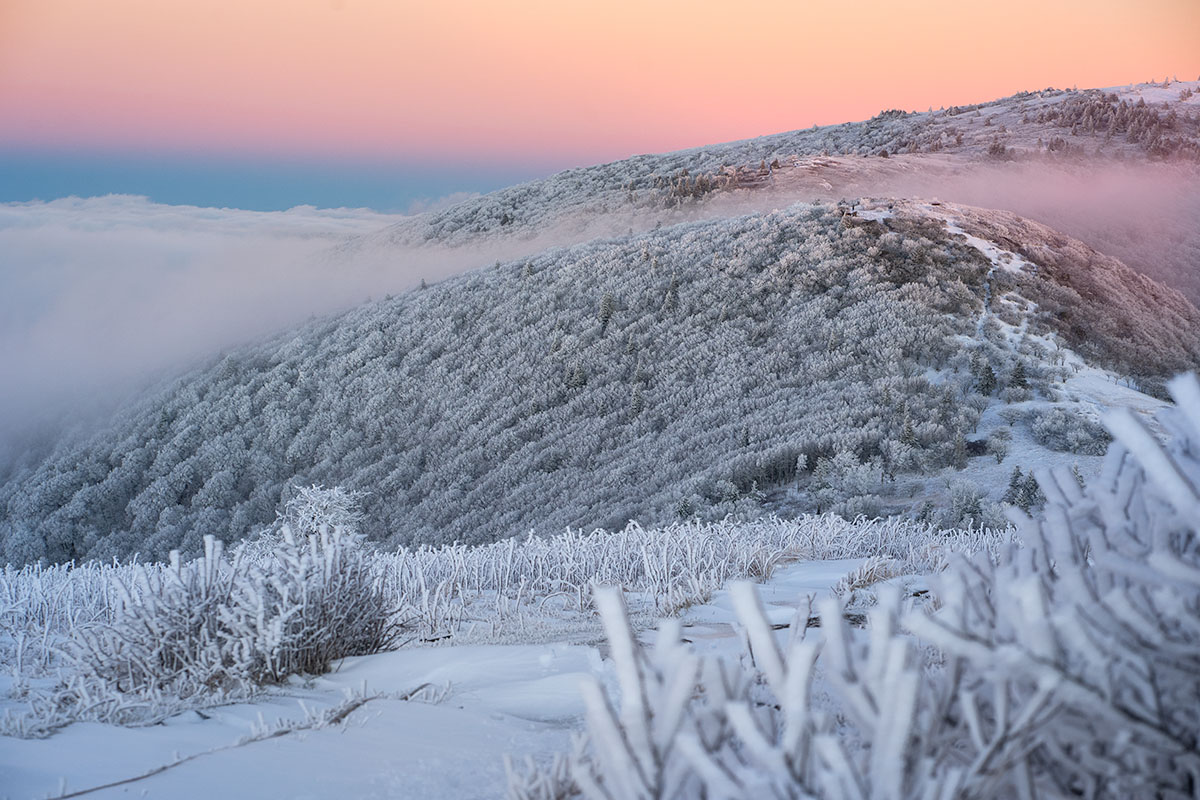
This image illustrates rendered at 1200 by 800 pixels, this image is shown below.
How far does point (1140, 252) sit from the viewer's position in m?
30.9

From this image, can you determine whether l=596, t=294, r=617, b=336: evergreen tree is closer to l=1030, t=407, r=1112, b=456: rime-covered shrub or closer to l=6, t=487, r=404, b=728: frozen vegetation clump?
l=1030, t=407, r=1112, b=456: rime-covered shrub

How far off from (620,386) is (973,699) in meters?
15.2

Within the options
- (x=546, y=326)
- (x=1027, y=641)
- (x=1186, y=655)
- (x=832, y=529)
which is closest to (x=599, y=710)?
(x=1027, y=641)

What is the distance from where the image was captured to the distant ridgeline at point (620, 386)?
12914 mm

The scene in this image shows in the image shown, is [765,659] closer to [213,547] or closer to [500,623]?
[213,547]

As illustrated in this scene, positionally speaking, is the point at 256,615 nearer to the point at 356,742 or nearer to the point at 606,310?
the point at 356,742

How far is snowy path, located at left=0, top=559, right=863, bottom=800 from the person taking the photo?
66.2 inches

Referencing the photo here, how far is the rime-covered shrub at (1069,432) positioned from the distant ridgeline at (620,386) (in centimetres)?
99

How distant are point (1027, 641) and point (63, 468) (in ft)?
87.2

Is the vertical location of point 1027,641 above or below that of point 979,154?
below

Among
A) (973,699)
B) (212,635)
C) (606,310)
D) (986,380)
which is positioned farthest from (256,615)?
(606,310)

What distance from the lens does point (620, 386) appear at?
16.4 m

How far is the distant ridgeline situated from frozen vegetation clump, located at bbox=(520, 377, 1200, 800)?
9.66m

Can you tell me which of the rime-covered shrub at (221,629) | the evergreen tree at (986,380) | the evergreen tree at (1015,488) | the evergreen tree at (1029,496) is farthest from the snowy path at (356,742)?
the evergreen tree at (986,380)
